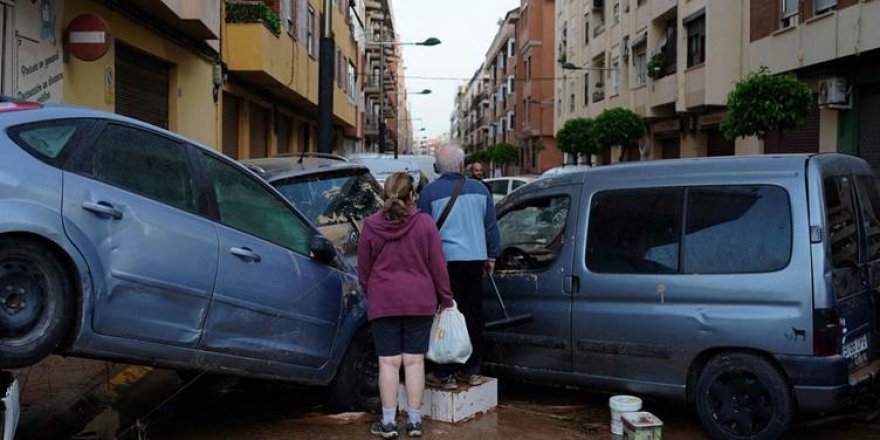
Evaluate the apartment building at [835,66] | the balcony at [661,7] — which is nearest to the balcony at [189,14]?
the apartment building at [835,66]

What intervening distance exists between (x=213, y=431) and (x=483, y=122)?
85286 mm

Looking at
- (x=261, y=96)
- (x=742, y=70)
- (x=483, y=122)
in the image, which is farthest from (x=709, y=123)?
(x=483, y=122)

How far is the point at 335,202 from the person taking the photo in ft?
22.9

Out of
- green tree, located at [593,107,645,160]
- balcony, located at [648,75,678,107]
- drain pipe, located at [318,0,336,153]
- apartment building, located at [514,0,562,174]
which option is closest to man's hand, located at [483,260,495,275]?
drain pipe, located at [318,0,336,153]

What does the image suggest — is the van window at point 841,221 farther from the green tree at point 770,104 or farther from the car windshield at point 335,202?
the green tree at point 770,104

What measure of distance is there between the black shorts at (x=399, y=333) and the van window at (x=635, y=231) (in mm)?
1345

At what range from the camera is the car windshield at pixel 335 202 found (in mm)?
6594

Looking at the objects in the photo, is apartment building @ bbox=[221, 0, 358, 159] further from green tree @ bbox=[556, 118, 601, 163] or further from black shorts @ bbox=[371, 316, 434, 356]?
green tree @ bbox=[556, 118, 601, 163]

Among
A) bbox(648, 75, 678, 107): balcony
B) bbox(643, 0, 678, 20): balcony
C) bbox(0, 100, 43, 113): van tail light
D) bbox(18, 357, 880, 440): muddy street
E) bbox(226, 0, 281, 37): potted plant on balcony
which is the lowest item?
bbox(18, 357, 880, 440): muddy street

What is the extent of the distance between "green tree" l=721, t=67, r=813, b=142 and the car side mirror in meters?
13.4

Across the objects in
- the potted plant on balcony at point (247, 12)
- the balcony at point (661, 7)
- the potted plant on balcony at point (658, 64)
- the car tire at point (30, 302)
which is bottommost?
the car tire at point (30, 302)

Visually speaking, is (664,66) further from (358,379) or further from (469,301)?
(358,379)

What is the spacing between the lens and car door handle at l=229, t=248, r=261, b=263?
4223 millimetres

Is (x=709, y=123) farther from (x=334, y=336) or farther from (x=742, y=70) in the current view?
(x=334, y=336)
